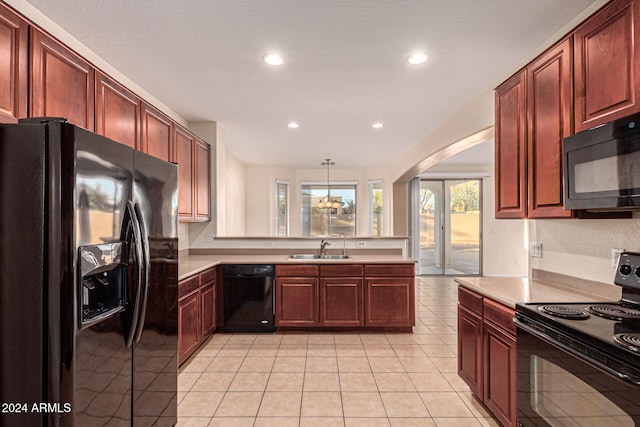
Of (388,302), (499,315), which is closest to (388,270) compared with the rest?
(388,302)

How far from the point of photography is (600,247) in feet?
6.66

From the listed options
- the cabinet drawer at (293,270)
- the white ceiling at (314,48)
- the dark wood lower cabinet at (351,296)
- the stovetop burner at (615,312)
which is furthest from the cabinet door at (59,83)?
the stovetop burner at (615,312)

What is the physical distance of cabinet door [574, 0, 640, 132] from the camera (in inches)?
60.1

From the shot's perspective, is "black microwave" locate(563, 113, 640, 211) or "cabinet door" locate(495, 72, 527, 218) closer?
"black microwave" locate(563, 113, 640, 211)

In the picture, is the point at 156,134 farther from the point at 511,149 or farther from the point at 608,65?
the point at 608,65

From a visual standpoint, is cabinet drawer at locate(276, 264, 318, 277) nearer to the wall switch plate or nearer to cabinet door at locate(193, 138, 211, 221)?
cabinet door at locate(193, 138, 211, 221)

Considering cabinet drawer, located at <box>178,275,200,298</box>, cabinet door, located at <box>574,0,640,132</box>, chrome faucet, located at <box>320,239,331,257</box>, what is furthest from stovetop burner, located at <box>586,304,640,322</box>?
chrome faucet, located at <box>320,239,331,257</box>

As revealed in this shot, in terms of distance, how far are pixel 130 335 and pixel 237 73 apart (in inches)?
86.0

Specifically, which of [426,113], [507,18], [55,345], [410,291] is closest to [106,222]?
[55,345]

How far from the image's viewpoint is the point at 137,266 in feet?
5.20

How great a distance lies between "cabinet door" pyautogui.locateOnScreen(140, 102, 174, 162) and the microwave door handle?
59.8 inches

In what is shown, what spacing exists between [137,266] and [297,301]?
2.53m

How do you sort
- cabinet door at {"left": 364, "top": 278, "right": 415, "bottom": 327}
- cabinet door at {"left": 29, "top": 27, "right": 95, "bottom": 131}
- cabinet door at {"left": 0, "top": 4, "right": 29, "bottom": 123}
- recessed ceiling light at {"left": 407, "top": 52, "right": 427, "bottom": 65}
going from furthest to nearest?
cabinet door at {"left": 364, "top": 278, "right": 415, "bottom": 327} → recessed ceiling light at {"left": 407, "top": 52, "right": 427, "bottom": 65} → cabinet door at {"left": 29, "top": 27, "right": 95, "bottom": 131} → cabinet door at {"left": 0, "top": 4, "right": 29, "bottom": 123}

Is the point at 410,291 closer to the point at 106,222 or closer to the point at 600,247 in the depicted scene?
the point at 600,247
